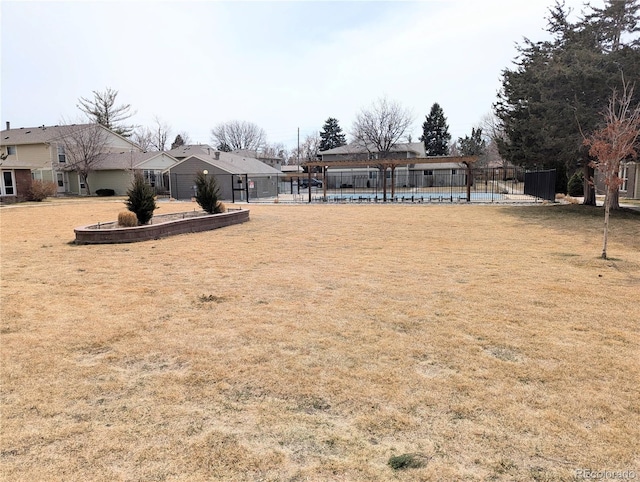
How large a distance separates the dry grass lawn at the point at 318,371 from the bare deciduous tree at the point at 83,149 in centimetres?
3133

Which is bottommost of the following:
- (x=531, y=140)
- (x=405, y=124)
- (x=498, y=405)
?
(x=498, y=405)

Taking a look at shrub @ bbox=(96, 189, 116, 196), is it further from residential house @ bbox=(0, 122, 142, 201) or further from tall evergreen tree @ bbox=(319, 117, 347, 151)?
tall evergreen tree @ bbox=(319, 117, 347, 151)

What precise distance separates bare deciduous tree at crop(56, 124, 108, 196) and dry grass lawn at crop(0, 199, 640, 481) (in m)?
31.3

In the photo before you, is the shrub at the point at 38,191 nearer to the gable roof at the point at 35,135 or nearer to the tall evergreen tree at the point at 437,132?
the gable roof at the point at 35,135

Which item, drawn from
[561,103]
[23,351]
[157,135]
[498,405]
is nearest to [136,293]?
[23,351]

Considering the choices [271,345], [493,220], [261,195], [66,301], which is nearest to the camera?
[271,345]

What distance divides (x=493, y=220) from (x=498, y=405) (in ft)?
46.7

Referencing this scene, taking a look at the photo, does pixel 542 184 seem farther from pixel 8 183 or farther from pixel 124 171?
pixel 8 183

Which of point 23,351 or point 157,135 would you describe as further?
point 157,135

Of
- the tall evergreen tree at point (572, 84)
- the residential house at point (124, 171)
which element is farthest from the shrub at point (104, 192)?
the tall evergreen tree at point (572, 84)

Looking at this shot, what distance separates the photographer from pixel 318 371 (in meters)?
3.72

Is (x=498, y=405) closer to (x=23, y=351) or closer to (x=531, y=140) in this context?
(x=23, y=351)

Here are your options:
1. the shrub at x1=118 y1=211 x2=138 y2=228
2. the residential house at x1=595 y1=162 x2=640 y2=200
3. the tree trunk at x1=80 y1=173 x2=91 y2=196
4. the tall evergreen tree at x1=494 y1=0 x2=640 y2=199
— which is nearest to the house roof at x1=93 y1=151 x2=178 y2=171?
the tree trunk at x1=80 y1=173 x2=91 y2=196

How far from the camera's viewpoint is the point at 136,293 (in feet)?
20.4
